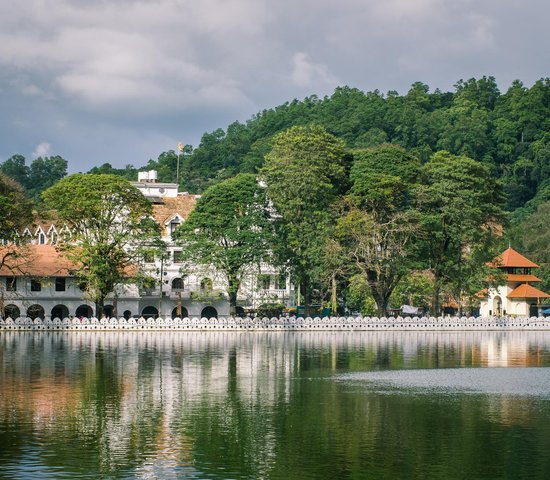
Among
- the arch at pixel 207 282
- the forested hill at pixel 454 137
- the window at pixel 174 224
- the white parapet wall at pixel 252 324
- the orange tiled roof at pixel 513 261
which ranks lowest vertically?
the white parapet wall at pixel 252 324

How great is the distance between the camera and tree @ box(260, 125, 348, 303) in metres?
95.9

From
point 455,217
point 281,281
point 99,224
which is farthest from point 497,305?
point 99,224

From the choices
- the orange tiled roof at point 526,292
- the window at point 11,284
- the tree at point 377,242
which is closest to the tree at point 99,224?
the window at point 11,284

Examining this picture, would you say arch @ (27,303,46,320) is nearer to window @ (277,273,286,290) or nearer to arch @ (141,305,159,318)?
arch @ (141,305,159,318)

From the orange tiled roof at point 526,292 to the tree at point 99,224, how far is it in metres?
46.9

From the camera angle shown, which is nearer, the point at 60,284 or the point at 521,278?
the point at 60,284

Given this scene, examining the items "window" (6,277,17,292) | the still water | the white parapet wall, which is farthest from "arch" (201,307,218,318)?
the still water

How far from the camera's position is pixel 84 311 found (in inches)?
4077

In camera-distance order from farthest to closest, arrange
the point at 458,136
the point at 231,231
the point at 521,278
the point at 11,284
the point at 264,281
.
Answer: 1. the point at 458,136
2. the point at 521,278
3. the point at 264,281
4. the point at 11,284
5. the point at 231,231

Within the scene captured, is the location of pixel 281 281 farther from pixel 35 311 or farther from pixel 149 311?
pixel 35 311

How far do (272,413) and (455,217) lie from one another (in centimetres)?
5959

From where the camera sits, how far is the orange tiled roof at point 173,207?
11012cm

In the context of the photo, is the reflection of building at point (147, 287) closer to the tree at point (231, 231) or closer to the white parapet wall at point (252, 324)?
the tree at point (231, 231)

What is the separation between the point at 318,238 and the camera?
9531 cm
